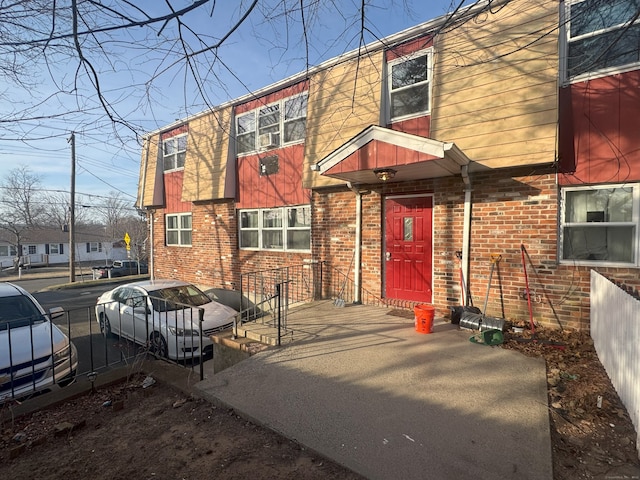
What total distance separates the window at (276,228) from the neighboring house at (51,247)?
37974 millimetres

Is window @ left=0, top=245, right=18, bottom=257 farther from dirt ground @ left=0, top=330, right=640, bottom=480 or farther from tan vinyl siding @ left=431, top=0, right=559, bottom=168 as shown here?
tan vinyl siding @ left=431, top=0, right=559, bottom=168

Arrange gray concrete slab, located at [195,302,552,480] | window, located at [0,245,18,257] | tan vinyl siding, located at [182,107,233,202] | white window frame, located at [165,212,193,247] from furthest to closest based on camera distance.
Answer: window, located at [0,245,18,257] → white window frame, located at [165,212,193,247] → tan vinyl siding, located at [182,107,233,202] → gray concrete slab, located at [195,302,552,480]

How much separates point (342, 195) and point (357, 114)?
71.3 inches

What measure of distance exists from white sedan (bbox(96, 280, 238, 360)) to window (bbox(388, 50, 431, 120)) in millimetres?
5565

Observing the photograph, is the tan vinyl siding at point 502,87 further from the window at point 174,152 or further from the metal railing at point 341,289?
the window at point 174,152

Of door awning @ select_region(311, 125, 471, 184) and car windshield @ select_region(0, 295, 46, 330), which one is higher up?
door awning @ select_region(311, 125, 471, 184)

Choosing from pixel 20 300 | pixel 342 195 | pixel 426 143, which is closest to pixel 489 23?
pixel 426 143

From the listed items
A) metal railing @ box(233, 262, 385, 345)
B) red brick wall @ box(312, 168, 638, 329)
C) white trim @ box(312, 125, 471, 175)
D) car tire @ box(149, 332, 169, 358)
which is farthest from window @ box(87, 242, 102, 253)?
red brick wall @ box(312, 168, 638, 329)

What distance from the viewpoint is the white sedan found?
5.73m

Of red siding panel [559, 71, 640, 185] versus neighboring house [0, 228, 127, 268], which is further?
neighboring house [0, 228, 127, 268]

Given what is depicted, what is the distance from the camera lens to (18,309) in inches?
200

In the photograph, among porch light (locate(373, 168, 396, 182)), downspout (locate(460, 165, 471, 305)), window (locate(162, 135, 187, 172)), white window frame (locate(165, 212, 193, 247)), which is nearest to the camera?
porch light (locate(373, 168, 396, 182))

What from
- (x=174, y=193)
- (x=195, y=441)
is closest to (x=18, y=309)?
(x=195, y=441)

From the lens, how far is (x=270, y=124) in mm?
9180
